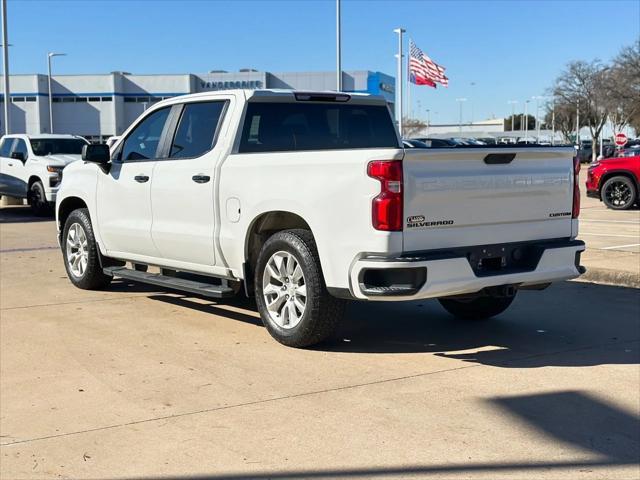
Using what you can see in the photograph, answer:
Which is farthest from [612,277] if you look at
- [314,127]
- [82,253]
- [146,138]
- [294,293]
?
[82,253]

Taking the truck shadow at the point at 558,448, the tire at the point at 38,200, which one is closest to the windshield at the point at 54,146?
the tire at the point at 38,200

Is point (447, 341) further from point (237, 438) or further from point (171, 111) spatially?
point (171, 111)

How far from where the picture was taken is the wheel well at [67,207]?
8797 mm

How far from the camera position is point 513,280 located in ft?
19.2

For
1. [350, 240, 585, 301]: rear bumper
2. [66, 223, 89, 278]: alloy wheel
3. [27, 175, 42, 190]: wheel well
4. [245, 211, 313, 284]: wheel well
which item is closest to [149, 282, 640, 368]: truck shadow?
[350, 240, 585, 301]: rear bumper

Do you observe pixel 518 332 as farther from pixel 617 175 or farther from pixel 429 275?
pixel 617 175

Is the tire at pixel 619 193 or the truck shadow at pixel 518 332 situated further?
the tire at pixel 619 193

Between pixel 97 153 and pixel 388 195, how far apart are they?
3.75 metres

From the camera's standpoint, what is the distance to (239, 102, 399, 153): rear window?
269 inches

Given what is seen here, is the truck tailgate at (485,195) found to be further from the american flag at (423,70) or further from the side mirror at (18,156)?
the american flag at (423,70)

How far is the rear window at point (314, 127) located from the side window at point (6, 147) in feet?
46.7

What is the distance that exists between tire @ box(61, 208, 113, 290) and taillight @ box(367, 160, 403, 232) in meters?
4.13

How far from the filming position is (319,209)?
5652mm

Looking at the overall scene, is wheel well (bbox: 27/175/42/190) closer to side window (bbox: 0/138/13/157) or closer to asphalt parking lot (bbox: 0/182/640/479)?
side window (bbox: 0/138/13/157)
